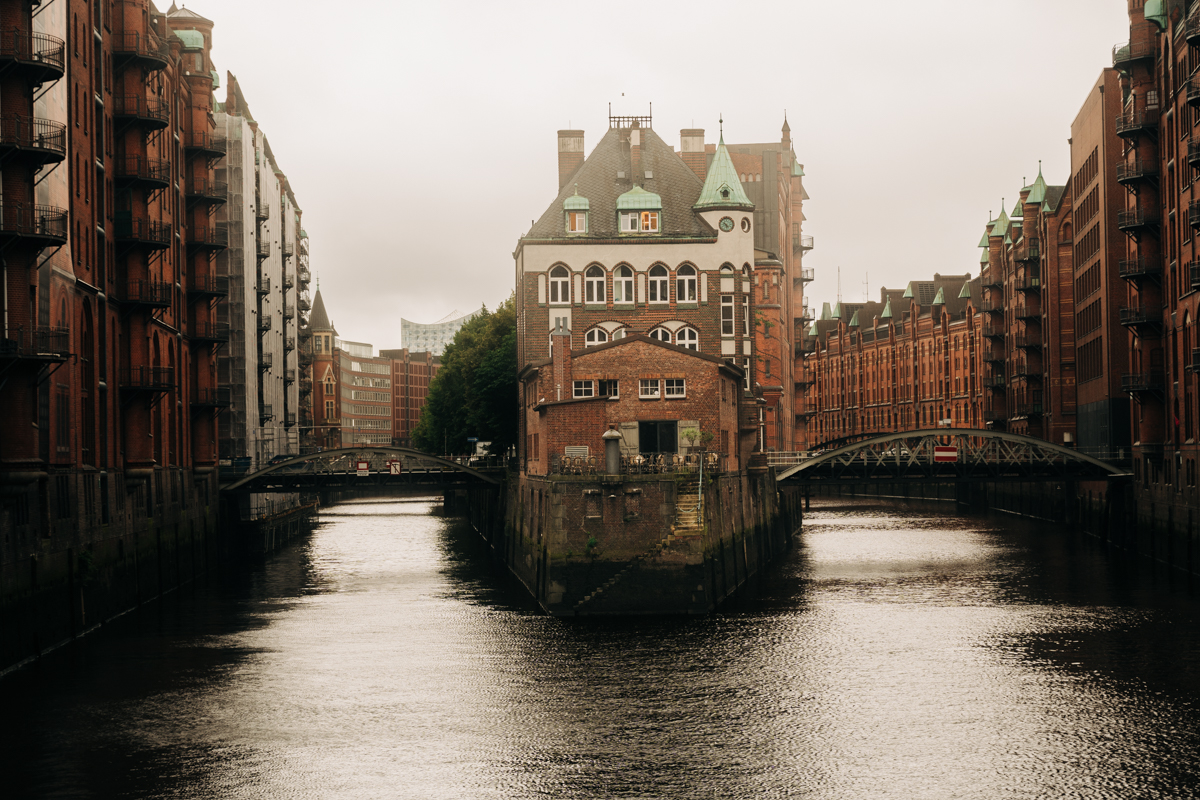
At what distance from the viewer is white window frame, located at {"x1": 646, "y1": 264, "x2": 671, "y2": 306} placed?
77.9m

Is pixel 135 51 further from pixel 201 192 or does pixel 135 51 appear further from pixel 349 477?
pixel 349 477

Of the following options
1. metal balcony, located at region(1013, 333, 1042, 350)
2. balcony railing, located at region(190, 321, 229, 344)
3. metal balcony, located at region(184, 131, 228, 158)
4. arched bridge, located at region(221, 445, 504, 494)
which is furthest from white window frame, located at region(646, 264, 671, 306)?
metal balcony, located at region(1013, 333, 1042, 350)

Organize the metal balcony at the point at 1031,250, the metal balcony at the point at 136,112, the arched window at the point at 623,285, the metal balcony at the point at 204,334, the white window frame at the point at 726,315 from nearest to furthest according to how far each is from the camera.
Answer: the metal balcony at the point at 136,112, the metal balcony at the point at 204,334, the white window frame at the point at 726,315, the arched window at the point at 623,285, the metal balcony at the point at 1031,250

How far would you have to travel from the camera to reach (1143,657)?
43406 mm

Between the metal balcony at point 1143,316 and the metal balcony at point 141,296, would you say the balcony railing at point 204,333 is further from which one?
the metal balcony at point 1143,316

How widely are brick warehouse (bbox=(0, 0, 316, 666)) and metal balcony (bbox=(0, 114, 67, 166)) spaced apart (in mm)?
58

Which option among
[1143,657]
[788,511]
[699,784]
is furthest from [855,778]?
[788,511]

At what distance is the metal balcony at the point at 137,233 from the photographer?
184 feet

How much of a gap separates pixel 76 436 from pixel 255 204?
58087 mm

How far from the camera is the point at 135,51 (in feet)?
185

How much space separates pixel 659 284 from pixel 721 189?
6352 mm

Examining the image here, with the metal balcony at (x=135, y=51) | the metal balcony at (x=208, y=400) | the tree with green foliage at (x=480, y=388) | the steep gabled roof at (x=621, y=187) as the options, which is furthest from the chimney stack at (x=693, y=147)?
the metal balcony at (x=135, y=51)

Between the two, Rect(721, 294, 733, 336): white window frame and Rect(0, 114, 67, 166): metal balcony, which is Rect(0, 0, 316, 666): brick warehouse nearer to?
Rect(0, 114, 67, 166): metal balcony

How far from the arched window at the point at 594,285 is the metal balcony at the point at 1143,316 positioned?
26.8 metres
